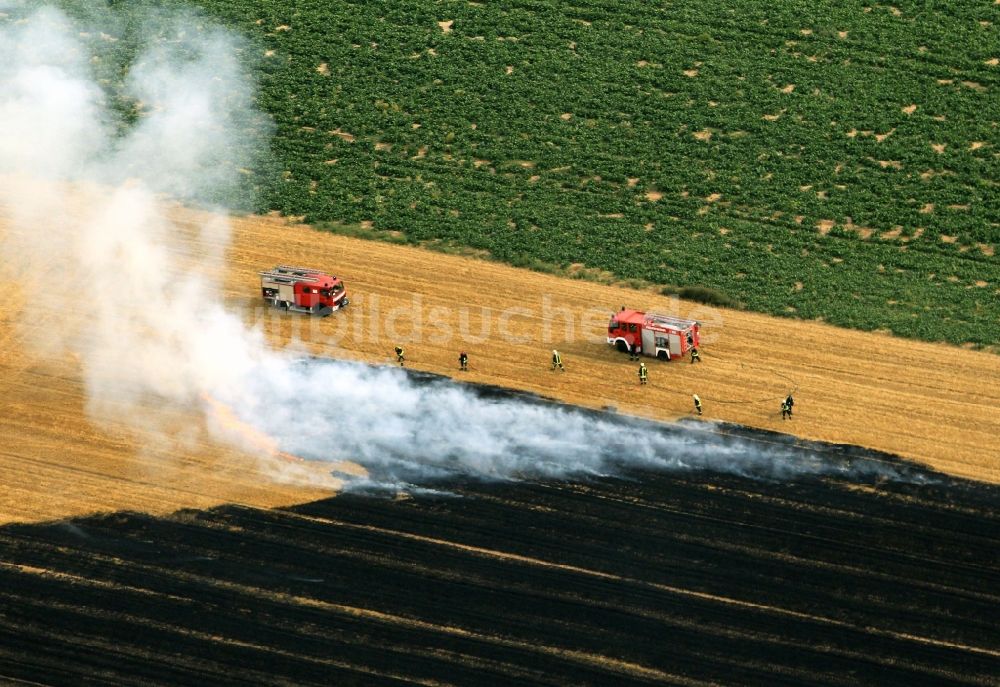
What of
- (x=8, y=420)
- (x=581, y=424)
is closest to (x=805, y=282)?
(x=581, y=424)

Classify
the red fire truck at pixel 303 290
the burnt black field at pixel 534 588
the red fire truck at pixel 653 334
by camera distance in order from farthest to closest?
1. the red fire truck at pixel 303 290
2. the red fire truck at pixel 653 334
3. the burnt black field at pixel 534 588

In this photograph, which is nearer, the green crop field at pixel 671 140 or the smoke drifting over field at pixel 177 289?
the smoke drifting over field at pixel 177 289

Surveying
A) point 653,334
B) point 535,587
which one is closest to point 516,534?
point 535,587

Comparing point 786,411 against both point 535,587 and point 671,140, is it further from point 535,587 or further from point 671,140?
point 671,140

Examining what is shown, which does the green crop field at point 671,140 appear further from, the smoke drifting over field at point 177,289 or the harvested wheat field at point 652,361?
the smoke drifting over field at point 177,289

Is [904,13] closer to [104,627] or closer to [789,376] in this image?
[789,376]

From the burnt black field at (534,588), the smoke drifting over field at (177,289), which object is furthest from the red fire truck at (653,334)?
the burnt black field at (534,588)
